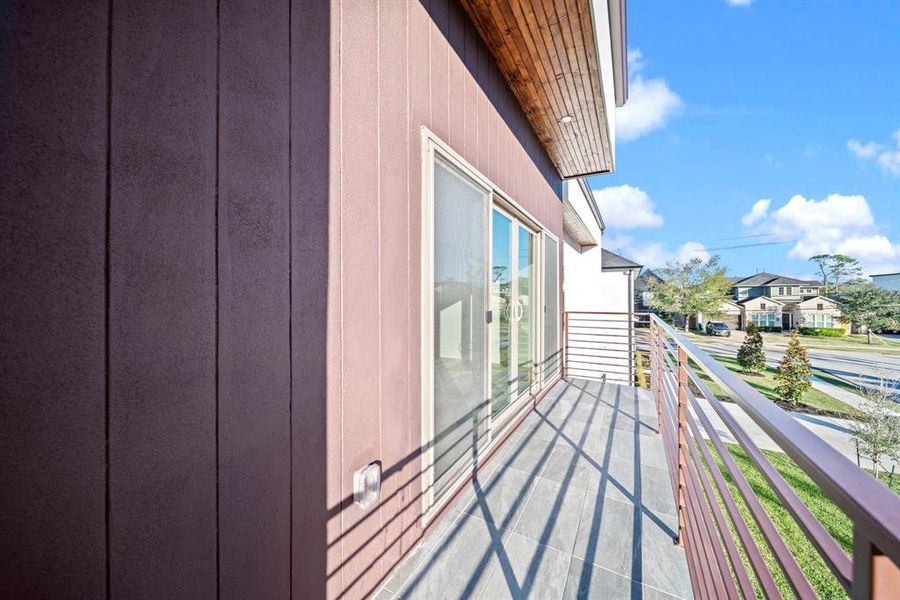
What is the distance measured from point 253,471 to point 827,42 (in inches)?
1158

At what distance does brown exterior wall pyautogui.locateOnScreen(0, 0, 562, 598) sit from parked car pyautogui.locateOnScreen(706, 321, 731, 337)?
25.5 meters

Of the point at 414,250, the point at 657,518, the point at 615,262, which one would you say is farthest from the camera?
the point at 615,262

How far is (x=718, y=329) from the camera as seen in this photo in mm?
20750

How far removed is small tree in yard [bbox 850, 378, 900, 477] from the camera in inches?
189

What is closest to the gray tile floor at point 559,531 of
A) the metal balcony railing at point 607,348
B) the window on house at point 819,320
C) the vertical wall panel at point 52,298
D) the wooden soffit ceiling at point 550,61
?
the vertical wall panel at point 52,298

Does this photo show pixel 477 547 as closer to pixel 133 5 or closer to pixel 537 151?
pixel 133 5

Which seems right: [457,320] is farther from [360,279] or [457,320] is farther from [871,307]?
[871,307]

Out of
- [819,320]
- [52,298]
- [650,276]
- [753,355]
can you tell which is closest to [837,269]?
[819,320]

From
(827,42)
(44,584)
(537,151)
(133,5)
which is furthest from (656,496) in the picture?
(827,42)

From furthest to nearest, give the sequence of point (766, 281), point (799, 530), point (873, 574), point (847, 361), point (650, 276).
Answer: point (766, 281)
point (650, 276)
point (847, 361)
point (799, 530)
point (873, 574)

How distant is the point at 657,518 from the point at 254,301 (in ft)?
6.88

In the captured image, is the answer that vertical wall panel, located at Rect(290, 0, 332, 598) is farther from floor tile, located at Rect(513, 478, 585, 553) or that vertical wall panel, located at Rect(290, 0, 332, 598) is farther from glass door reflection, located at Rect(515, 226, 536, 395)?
glass door reflection, located at Rect(515, 226, 536, 395)

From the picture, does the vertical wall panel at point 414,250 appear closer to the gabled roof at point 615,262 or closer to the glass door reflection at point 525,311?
the glass door reflection at point 525,311

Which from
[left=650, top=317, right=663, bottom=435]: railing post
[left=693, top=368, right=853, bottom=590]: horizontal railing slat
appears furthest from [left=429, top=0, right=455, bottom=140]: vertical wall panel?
[left=650, top=317, right=663, bottom=435]: railing post
